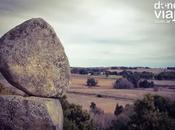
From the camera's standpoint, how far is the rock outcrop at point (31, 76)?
23.5ft

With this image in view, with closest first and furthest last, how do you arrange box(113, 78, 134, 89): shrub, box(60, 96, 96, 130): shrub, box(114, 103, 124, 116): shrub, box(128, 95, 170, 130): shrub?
box(128, 95, 170, 130): shrub, box(60, 96, 96, 130): shrub, box(114, 103, 124, 116): shrub, box(113, 78, 134, 89): shrub

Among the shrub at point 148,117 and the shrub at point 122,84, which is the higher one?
the shrub at point 122,84

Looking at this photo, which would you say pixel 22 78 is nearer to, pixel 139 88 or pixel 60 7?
pixel 60 7

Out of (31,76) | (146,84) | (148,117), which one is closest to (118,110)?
(146,84)

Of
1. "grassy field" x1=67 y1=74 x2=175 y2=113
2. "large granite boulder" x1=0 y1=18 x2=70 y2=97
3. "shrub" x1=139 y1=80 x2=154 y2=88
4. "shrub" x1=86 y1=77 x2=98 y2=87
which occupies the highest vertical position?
"large granite boulder" x1=0 y1=18 x2=70 y2=97

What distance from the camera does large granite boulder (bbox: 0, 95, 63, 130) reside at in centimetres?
716

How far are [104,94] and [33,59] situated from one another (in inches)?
382

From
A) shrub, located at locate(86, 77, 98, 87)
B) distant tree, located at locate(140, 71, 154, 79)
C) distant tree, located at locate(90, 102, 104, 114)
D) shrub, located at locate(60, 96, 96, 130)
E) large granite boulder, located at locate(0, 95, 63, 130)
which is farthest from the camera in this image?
shrub, located at locate(86, 77, 98, 87)

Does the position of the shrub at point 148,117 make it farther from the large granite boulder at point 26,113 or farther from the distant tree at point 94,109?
the large granite boulder at point 26,113

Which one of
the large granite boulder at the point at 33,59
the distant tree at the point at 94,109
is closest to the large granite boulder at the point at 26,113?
the large granite boulder at the point at 33,59

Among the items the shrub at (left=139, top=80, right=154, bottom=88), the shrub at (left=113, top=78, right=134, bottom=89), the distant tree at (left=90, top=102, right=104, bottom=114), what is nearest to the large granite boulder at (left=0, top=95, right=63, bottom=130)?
the distant tree at (left=90, top=102, right=104, bottom=114)

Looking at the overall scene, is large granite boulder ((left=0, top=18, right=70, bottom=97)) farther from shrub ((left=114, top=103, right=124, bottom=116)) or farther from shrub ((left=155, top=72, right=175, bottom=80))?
shrub ((left=155, top=72, right=175, bottom=80))

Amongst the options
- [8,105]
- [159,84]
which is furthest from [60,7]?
[159,84]

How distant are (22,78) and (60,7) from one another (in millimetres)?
4949
